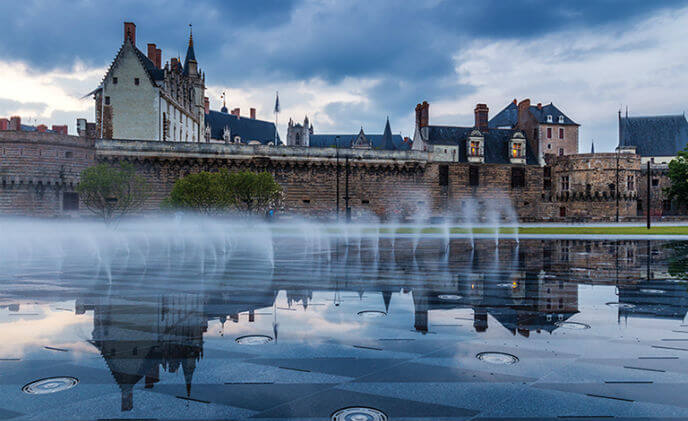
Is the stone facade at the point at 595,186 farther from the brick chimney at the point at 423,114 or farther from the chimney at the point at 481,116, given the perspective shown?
the brick chimney at the point at 423,114

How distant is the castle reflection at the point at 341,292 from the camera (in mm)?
5656

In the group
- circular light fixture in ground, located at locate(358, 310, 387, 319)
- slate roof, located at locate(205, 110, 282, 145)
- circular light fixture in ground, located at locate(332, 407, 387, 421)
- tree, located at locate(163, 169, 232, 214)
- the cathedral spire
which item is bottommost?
circular light fixture in ground, located at locate(358, 310, 387, 319)

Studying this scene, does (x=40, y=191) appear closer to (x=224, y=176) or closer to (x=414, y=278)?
(x=224, y=176)

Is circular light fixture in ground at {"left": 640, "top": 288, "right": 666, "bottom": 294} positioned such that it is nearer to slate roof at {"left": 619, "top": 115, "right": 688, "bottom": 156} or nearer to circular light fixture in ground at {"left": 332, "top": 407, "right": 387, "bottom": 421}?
circular light fixture in ground at {"left": 332, "top": 407, "right": 387, "bottom": 421}

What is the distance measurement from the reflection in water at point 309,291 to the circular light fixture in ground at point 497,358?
95 cm

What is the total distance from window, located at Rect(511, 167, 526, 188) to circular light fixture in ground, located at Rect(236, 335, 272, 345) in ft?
168

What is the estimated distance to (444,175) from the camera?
5053 centimetres

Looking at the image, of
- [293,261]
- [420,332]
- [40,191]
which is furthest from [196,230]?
[420,332]

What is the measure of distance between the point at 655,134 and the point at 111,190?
6988cm

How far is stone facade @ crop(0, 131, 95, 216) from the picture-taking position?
3715cm

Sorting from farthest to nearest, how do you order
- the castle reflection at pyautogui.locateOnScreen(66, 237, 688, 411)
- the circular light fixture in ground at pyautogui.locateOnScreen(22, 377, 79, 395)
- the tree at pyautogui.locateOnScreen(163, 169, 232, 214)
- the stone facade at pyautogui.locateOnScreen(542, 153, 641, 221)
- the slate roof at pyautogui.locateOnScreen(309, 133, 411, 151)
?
the slate roof at pyautogui.locateOnScreen(309, 133, 411, 151) < the stone facade at pyautogui.locateOnScreen(542, 153, 641, 221) < the tree at pyautogui.locateOnScreen(163, 169, 232, 214) < the castle reflection at pyautogui.locateOnScreen(66, 237, 688, 411) < the circular light fixture in ground at pyautogui.locateOnScreen(22, 377, 79, 395)

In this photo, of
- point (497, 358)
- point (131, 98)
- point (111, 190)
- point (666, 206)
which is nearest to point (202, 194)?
point (111, 190)

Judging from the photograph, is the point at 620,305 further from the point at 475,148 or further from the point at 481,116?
the point at 481,116

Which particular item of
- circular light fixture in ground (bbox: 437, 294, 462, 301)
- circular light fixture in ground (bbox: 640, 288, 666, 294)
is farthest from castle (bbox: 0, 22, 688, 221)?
circular light fixture in ground (bbox: 437, 294, 462, 301)
